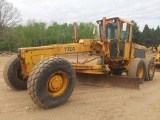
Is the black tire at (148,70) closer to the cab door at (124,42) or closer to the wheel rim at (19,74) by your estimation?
the cab door at (124,42)

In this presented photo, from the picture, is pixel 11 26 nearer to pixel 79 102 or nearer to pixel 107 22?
pixel 107 22

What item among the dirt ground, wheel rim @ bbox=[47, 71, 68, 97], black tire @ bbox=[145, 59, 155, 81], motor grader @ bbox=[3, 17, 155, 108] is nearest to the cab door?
motor grader @ bbox=[3, 17, 155, 108]

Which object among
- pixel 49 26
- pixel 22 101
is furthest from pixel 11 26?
pixel 22 101

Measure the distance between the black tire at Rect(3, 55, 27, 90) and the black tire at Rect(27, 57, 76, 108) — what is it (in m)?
1.94

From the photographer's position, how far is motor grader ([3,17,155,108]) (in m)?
5.51

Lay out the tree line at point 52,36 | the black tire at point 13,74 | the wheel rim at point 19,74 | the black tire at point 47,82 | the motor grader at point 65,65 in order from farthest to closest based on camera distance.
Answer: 1. the tree line at point 52,36
2. the wheel rim at point 19,74
3. the black tire at point 13,74
4. the motor grader at point 65,65
5. the black tire at point 47,82

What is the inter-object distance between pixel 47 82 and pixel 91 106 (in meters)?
1.21

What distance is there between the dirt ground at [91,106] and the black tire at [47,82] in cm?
19

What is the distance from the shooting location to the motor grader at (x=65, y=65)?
551 cm

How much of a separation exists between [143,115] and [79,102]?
1637 millimetres

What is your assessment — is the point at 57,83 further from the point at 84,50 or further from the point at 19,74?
the point at 84,50

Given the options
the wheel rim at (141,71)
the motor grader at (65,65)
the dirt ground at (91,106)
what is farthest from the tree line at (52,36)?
the dirt ground at (91,106)

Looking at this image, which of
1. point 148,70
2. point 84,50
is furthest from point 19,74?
point 148,70

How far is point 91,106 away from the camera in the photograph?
5.91 m
